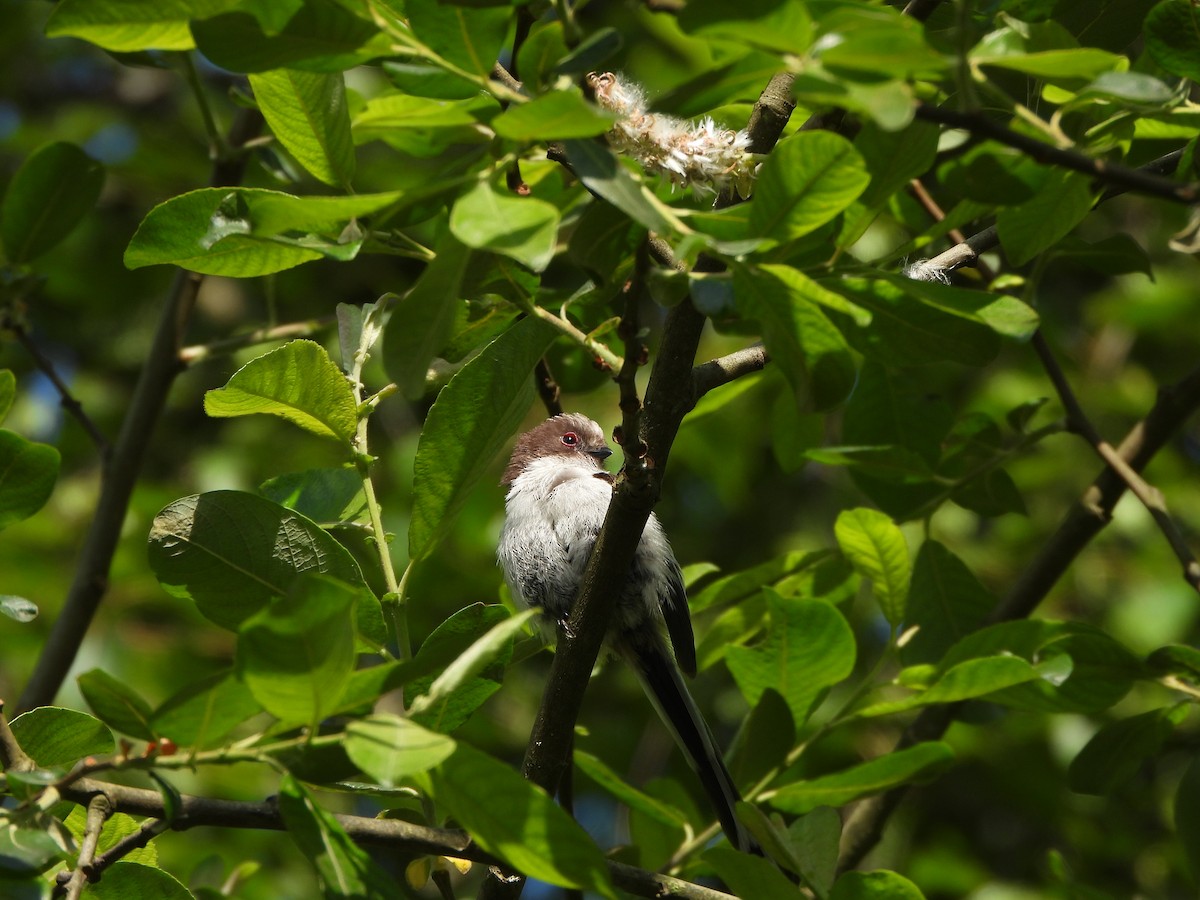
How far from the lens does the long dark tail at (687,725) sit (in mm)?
2723

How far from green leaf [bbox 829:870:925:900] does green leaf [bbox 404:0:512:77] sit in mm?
1371

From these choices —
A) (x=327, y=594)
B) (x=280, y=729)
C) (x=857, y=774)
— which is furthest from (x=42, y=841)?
(x=857, y=774)

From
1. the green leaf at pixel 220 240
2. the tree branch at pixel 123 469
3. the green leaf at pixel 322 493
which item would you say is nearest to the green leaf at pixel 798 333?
the green leaf at pixel 220 240

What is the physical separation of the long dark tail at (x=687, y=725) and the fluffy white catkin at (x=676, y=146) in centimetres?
129

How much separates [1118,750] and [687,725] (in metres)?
1.03

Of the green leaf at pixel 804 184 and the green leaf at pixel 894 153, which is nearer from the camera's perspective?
the green leaf at pixel 804 184

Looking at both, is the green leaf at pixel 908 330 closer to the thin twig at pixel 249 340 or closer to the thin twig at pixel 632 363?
the thin twig at pixel 632 363

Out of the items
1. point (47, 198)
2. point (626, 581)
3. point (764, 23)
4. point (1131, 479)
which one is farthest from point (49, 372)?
point (1131, 479)

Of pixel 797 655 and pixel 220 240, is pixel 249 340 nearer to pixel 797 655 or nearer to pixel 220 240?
pixel 220 240

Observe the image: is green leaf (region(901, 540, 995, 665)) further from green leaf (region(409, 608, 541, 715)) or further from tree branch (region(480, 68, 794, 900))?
green leaf (region(409, 608, 541, 715))

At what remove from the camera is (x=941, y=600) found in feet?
9.30

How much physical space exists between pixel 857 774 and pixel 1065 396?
122 centimetres

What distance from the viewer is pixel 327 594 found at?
1337 millimetres

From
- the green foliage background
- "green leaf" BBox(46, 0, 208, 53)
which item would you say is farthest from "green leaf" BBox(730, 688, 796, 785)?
"green leaf" BBox(46, 0, 208, 53)
